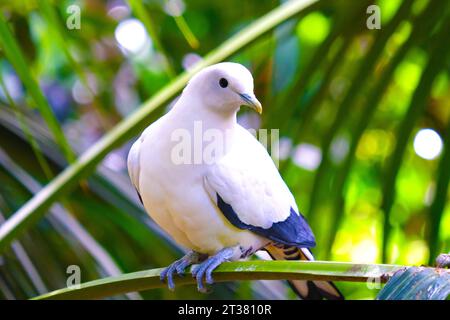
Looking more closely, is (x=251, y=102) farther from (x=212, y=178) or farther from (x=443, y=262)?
(x=443, y=262)

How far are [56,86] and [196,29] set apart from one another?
0.61 meters

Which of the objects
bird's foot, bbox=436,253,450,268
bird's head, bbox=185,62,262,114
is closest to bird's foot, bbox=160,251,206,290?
bird's head, bbox=185,62,262,114

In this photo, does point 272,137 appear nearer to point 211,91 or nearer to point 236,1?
point 211,91

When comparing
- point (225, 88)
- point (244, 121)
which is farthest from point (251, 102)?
point (244, 121)

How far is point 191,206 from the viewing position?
1166mm

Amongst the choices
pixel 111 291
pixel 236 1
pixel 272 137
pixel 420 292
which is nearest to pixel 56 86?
pixel 236 1

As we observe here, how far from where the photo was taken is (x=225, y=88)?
1146mm

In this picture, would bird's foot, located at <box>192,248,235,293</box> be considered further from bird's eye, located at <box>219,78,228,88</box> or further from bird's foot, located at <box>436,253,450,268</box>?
bird's foot, located at <box>436,253,450,268</box>

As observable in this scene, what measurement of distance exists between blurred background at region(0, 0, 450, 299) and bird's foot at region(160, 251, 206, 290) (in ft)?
0.49

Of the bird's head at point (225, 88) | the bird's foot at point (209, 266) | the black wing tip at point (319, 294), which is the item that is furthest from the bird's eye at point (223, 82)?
the black wing tip at point (319, 294)

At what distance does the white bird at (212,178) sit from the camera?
1.15 metres

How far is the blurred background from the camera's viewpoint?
1.31 m

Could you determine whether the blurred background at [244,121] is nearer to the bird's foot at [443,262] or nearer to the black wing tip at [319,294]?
the black wing tip at [319,294]

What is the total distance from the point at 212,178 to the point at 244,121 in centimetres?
111
